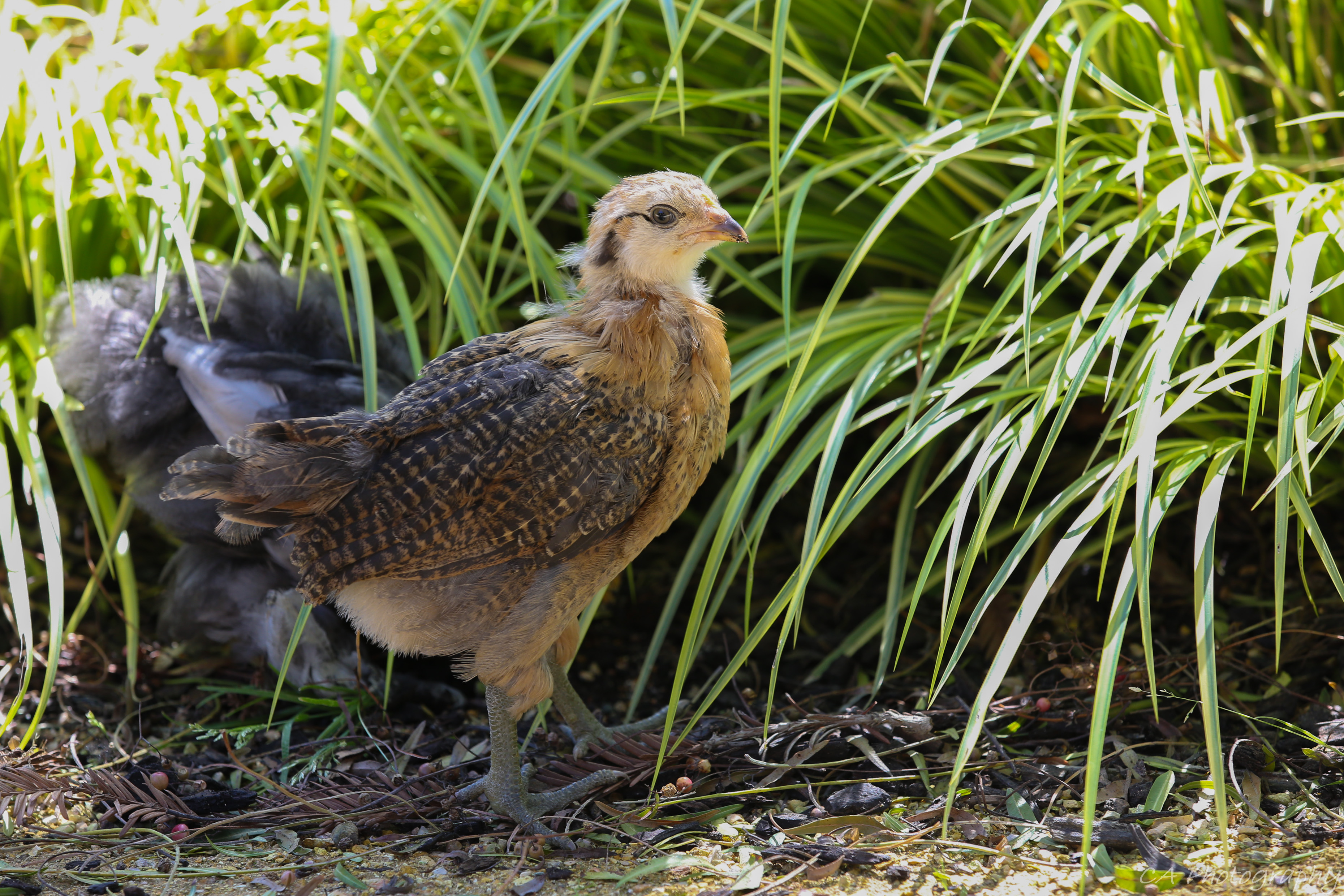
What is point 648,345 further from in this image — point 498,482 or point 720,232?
point 498,482

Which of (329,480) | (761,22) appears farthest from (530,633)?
(761,22)

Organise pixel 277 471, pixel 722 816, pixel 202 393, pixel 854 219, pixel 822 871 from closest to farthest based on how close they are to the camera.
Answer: pixel 822 871
pixel 277 471
pixel 722 816
pixel 202 393
pixel 854 219

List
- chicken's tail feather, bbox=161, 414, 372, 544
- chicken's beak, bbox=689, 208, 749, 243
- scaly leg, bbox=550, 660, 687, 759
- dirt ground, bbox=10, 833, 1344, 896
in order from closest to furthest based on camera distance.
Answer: dirt ground, bbox=10, 833, 1344, 896
chicken's tail feather, bbox=161, 414, 372, 544
chicken's beak, bbox=689, 208, 749, 243
scaly leg, bbox=550, 660, 687, 759

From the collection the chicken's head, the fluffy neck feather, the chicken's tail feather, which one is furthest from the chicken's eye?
the chicken's tail feather

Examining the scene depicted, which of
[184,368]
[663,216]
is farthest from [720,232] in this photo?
[184,368]

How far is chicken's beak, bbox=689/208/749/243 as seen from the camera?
6.55 ft

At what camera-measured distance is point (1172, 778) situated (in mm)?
1979

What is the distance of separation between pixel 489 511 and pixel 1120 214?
1.47 meters

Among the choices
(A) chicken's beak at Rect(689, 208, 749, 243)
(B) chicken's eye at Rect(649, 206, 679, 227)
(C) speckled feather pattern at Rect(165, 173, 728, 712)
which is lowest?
(C) speckled feather pattern at Rect(165, 173, 728, 712)

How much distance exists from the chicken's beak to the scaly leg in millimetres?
940

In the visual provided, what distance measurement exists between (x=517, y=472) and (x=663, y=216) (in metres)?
0.55

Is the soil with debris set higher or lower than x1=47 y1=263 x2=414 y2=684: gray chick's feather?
lower

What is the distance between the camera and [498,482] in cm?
194

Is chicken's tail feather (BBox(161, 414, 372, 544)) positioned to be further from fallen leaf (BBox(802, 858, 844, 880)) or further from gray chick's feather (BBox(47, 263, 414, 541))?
fallen leaf (BBox(802, 858, 844, 880))
